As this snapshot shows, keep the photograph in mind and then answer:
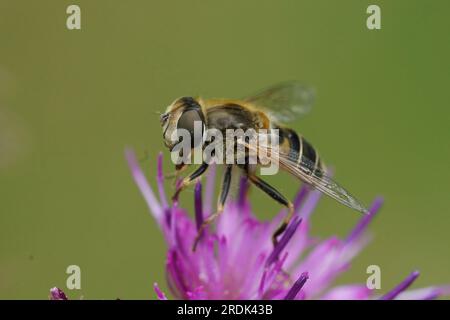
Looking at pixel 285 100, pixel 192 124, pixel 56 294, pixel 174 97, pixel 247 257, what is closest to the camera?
pixel 56 294

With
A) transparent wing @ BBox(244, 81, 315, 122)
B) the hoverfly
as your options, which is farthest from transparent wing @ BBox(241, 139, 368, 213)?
transparent wing @ BBox(244, 81, 315, 122)

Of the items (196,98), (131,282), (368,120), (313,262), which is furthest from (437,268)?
(196,98)

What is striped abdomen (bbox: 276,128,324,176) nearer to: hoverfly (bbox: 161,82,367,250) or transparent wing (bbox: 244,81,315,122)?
hoverfly (bbox: 161,82,367,250)

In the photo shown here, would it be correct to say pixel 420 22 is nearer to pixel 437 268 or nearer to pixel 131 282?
pixel 437 268

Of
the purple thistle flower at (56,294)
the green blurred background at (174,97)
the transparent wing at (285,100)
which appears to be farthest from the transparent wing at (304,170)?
the green blurred background at (174,97)

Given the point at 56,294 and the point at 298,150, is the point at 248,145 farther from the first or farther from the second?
the point at 56,294

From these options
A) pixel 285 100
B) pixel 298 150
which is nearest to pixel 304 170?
pixel 298 150
